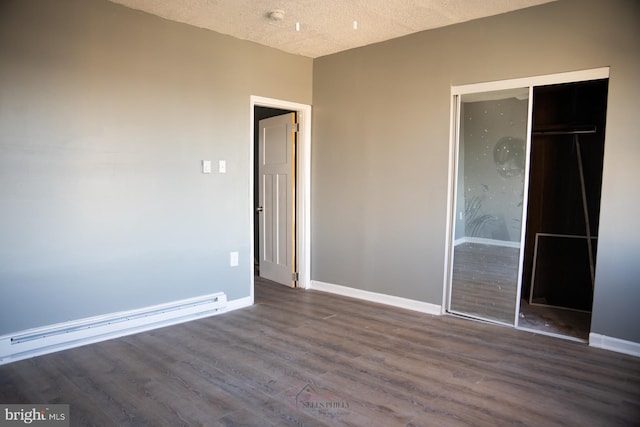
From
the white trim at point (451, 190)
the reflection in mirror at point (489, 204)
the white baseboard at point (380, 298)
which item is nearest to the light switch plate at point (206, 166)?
the white baseboard at point (380, 298)

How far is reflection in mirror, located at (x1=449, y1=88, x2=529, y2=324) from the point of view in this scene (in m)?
3.66

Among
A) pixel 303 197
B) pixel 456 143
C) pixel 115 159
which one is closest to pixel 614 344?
pixel 456 143

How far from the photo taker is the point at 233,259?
Result: 426cm

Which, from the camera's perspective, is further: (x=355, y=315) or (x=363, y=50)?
(x=363, y=50)

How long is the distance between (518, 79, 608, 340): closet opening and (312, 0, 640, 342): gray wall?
85cm

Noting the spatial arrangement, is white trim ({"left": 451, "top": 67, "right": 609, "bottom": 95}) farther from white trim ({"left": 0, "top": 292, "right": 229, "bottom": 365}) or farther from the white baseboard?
white trim ({"left": 0, "top": 292, "right": 229, "bottom": 365})

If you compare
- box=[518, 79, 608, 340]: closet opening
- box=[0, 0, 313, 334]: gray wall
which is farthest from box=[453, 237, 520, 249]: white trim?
box=[0, 0, 313, 334]: gray wall

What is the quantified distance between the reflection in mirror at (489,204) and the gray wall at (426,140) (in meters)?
0.17

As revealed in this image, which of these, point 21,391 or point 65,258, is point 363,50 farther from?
point 21,391

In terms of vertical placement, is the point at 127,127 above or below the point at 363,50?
below

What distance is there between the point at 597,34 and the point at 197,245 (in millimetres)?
3638

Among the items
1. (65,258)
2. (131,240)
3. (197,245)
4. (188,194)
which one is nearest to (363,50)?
(188,194)

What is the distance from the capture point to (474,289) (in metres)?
4.00

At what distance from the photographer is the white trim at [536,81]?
321 cm
